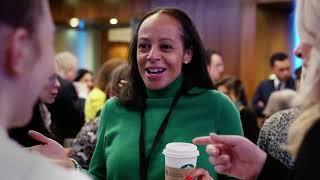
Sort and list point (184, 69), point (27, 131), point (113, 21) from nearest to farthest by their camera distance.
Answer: point (27, 131) < point (184, 69) < point (113, 21)

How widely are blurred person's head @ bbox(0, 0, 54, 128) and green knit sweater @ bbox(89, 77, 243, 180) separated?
101cm

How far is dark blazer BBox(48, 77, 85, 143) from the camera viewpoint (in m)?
3.91

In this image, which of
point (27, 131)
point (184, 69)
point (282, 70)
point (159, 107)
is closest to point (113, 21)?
point (282, 70)

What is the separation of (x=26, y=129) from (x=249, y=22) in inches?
230

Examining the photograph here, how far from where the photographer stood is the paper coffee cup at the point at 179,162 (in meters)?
1.50

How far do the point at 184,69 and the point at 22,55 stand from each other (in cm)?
130

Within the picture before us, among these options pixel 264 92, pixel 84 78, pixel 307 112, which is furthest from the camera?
pixel 84 78

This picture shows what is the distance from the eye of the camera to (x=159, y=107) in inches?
76.2

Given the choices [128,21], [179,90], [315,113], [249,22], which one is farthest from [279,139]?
[128,21]

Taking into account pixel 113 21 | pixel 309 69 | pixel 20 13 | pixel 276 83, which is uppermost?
pixel 113 21

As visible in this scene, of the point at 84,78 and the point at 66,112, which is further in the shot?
the point at 84,78

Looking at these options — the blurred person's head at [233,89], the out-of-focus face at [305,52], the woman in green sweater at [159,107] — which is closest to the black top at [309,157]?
the out-of-focus face at [305,52]

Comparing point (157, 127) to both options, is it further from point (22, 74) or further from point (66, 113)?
point (66, 113)

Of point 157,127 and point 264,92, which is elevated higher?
point 157,127
